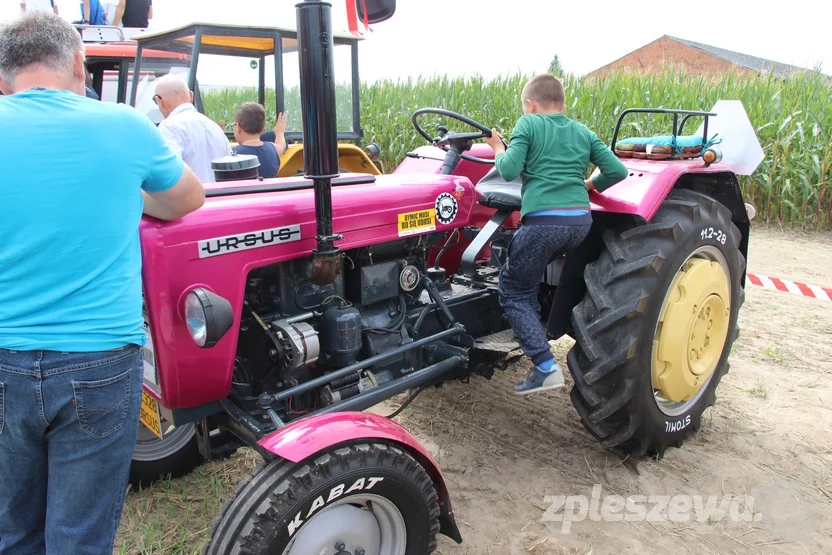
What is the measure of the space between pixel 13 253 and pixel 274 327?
85 cm

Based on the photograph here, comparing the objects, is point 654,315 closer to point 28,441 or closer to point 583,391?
point 583,391

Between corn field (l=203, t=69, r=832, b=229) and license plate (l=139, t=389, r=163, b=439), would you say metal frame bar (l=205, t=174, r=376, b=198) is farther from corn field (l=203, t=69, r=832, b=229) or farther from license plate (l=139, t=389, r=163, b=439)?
corn field (l=203, t=69, r=832, b=229)

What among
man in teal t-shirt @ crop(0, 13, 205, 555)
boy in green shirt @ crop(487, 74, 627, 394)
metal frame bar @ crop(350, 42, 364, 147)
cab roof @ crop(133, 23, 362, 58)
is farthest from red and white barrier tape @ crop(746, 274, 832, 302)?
man in teal t-shirt @ crop(0, 13, 205, 555)

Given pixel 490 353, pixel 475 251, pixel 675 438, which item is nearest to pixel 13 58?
pixel 475 251

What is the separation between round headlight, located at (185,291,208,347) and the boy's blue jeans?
131 cm

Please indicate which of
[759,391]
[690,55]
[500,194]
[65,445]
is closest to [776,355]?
[759,391]

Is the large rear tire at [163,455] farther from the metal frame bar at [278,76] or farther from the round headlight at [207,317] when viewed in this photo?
the metal frame bar at [278,76]

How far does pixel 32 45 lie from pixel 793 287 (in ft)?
17.9

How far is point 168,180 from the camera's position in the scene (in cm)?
153

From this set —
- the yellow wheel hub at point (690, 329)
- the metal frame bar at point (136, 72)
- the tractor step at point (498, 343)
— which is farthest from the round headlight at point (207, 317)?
the metal frame bar at point (136, 72)

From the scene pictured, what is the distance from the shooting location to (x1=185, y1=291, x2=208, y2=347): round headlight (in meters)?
1.70

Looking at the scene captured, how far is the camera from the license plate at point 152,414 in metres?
2.07

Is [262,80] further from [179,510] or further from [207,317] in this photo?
[207,317]

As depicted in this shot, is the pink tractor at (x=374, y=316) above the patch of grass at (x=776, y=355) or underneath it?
above
